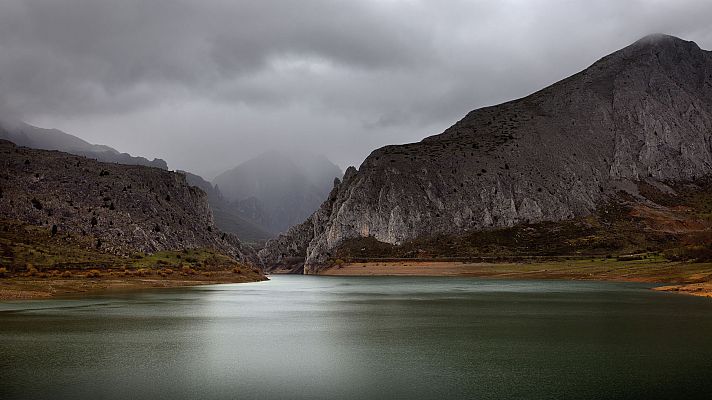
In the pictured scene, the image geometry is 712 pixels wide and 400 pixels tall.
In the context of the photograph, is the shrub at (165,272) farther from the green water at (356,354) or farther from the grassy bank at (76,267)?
the green water at (356,354)

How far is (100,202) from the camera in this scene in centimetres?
14275

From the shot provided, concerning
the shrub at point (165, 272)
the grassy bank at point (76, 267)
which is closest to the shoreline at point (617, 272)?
the grassy bank at point (76, 267)

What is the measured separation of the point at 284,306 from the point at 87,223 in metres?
82.5

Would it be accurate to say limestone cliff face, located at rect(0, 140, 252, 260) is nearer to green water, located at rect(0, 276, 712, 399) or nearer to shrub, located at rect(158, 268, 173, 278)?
shrub, located at rect(158, 268, 173, 278)

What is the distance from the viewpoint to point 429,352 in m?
32.2

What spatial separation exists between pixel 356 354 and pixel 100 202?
12946 centimetres

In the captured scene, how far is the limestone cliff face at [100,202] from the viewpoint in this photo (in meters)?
127

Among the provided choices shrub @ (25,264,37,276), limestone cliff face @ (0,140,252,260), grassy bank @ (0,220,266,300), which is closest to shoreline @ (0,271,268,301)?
grassy bank @ (0,220,266,300)

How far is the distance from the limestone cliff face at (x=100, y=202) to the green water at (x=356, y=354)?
3064 inches

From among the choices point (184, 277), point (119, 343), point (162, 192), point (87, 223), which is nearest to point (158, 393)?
point (119, 343)

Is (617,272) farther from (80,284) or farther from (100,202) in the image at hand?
(100,202)

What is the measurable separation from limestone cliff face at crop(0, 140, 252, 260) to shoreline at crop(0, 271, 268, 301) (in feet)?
60.1

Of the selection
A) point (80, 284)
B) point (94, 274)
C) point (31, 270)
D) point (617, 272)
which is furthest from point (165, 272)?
point (617, 272)

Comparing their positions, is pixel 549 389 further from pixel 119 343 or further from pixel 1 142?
pixel 1 142
